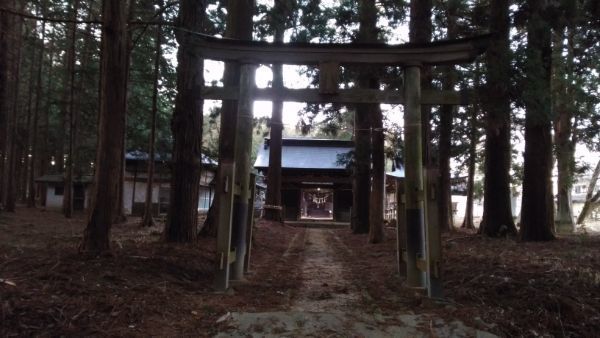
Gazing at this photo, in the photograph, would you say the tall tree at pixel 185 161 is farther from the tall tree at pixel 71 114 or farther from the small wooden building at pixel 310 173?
the small wooden building at pixel 310 173

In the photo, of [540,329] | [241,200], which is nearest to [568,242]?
[540,329]

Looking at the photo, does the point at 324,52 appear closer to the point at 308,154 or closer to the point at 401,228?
the point at 401,228

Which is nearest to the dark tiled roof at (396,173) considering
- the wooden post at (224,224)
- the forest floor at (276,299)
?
the forest floor at (276,299)

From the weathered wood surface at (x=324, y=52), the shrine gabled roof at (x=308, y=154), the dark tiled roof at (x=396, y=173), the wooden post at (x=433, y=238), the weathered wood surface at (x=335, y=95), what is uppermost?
the shrine gabled roof at (x=308, y=154)

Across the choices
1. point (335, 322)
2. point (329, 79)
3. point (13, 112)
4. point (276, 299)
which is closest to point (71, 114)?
point (13, 112)

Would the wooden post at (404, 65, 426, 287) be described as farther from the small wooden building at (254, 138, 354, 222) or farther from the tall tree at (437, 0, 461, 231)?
the small wooden building at (254, 138, 354, 222)

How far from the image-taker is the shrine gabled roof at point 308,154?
92.3 ft

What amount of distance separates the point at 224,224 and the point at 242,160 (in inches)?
44.2

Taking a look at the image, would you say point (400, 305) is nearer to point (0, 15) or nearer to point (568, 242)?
point (568, 242)

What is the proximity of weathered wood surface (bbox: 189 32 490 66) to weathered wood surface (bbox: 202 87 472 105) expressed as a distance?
48cm

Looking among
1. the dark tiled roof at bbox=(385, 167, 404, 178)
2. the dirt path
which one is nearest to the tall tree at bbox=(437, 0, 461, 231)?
the dirt path

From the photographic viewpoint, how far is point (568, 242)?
12766 mm

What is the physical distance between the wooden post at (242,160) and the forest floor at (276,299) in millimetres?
539

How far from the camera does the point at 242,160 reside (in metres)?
7.41
